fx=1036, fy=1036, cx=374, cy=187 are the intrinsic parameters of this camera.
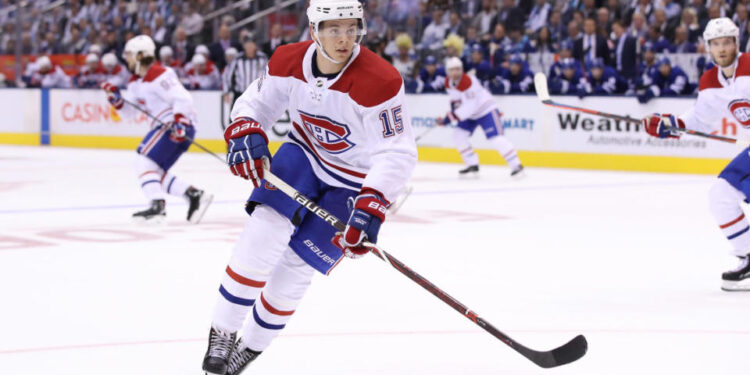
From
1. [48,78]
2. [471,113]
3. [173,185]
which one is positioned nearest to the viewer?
[173,185]

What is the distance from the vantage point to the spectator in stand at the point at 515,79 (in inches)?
468

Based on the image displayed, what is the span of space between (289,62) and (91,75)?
12650 millimetres

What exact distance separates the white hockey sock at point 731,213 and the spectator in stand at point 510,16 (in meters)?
8.26

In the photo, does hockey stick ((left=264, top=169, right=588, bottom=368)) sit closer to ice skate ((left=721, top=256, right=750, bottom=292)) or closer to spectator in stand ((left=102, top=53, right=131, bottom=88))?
ice skate ((left=721, top=256, right=750, bottom=292))

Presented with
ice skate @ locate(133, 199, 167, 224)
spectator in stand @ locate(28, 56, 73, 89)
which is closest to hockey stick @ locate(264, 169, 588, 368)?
ice skate @ locate(133, 199, 167, 224)

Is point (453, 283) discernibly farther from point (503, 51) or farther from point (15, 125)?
point (15, 125)

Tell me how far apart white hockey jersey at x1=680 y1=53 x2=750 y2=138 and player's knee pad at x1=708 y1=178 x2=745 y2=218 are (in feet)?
0.97

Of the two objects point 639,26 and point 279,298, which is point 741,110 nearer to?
point 279,298

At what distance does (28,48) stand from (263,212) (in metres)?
14.4

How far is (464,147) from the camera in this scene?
35.4 ft

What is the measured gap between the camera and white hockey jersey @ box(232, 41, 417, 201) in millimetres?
2752

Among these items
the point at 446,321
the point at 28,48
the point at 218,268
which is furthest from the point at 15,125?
the point at 446,321

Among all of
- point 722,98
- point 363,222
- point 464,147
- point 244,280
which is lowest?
point 464,147

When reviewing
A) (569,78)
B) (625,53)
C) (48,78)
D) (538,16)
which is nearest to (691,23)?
(625,53)
